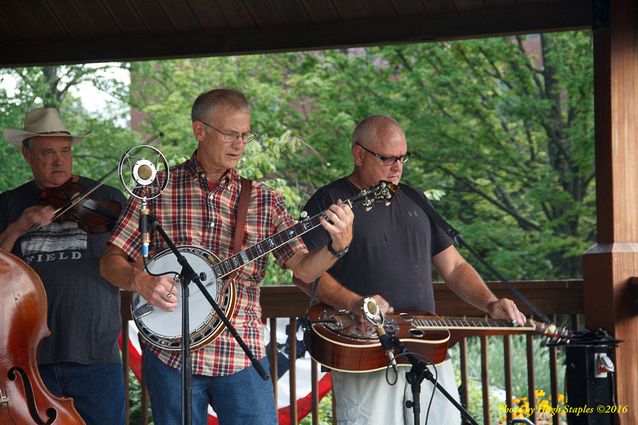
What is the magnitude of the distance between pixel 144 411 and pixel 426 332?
1830 mm

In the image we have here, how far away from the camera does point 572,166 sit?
13391 mm

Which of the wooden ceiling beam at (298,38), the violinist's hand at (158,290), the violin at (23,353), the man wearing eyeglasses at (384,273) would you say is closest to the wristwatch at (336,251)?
the man wearing eyeglasses at (384,273)

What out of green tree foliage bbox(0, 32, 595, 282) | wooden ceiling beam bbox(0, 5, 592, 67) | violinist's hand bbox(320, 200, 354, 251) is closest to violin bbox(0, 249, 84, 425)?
violinist's hand bbox(320, 200, 354, 251)

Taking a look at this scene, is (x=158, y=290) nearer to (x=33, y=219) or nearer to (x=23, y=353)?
(x=23, y=353)

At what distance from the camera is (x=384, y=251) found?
13.6ft

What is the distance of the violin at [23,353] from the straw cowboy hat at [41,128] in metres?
0.96

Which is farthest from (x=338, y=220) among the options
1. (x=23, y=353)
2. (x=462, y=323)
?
(x=23, y=353)

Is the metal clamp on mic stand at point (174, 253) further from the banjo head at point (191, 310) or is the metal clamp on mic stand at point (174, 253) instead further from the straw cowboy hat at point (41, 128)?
the straw cowboy hat at point (41, 128)

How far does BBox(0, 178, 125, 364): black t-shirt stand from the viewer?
4.34m

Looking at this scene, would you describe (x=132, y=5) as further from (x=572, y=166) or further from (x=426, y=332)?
(x=572, y=166)

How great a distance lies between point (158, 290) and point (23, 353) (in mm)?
610

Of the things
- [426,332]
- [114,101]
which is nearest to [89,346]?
[426,332]

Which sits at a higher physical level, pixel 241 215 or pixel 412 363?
pixel 241 215

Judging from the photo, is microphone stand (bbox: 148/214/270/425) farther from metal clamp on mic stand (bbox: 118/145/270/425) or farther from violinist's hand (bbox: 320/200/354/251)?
violinist's hand (bbox: 320/200/354/251)
